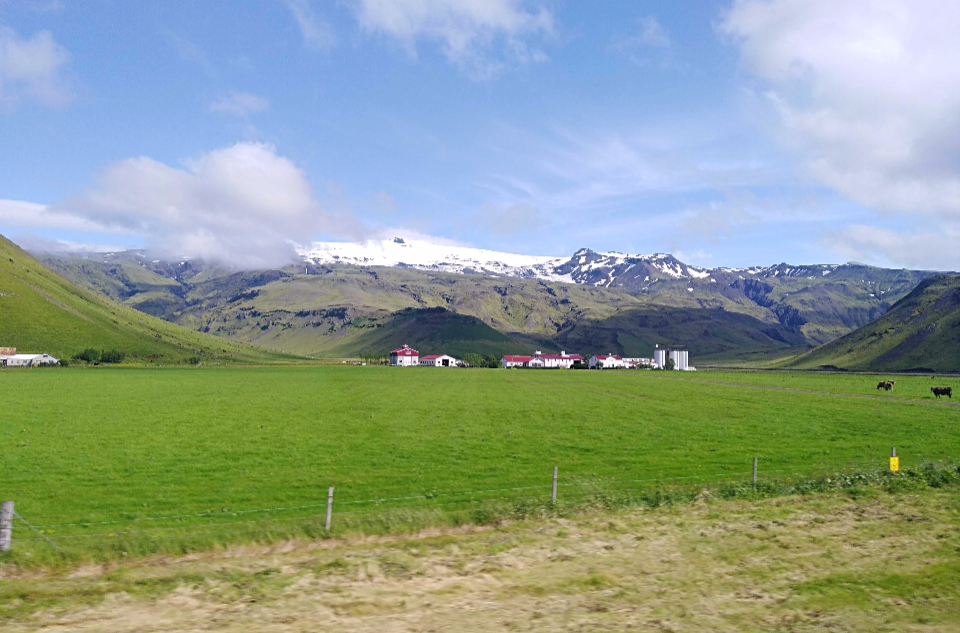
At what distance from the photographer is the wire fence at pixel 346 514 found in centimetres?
2112

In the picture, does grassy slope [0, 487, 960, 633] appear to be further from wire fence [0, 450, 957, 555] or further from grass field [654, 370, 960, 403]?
grass field [654, 370, 960, 403]

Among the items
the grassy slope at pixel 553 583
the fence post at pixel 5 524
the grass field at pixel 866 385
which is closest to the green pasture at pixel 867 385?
the grass field at pixel 866 385

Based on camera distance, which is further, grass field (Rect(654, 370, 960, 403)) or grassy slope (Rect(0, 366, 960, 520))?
grass field (Rect(654, 370, 960, 403))

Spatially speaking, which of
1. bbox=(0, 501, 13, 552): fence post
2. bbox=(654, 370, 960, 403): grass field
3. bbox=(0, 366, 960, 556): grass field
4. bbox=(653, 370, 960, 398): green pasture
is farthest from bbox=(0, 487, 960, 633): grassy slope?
bbox=(654, 370, 960, 403): grass field

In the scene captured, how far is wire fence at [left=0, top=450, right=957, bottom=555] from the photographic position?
69.3 ft

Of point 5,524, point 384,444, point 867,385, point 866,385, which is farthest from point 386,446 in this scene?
point 867,385

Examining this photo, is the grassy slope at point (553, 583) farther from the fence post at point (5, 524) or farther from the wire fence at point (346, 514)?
the fence post at point (5, 524)

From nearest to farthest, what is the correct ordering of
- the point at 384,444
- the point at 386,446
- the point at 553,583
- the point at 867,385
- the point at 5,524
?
the point at 553,583, the point at 5,524, the point at 386,446, the point at 384,444, the point at 867,385

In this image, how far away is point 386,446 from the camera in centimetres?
4547

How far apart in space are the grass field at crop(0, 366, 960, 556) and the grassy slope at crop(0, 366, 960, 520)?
15cm

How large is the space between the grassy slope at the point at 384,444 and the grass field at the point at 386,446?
0.50 feet

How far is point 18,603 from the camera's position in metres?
15.1

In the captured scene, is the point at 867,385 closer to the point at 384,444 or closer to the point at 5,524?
the point at 384,444

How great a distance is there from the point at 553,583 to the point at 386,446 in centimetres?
2991
